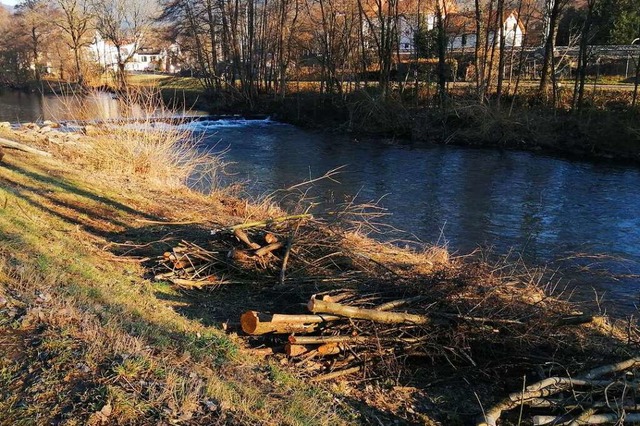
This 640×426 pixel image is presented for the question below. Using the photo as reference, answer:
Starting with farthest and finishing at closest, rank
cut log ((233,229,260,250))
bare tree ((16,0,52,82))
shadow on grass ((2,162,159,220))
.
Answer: bare tree ((16,0,52,82))
shadow on grass ((2,162,159,220))
cut log ((233,229,260,250))

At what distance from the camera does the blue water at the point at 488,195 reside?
12.2 m

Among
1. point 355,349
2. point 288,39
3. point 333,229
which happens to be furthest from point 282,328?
point 288,39

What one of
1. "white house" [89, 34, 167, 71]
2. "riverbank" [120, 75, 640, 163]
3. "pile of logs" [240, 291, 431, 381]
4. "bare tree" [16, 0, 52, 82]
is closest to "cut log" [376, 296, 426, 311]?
"pile of logs" [240, 291, 431, 381]

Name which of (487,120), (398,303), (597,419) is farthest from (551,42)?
(597,419)

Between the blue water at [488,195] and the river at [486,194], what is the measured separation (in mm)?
33

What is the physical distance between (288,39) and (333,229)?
3408 centimetres

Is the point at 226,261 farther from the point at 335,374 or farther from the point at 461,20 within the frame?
the point at 461,20

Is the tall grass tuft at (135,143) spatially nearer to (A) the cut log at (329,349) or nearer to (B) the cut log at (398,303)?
(B) the cut log at (398,303)

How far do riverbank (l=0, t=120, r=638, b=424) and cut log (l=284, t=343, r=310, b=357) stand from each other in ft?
0.27

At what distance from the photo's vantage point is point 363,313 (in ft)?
19.4

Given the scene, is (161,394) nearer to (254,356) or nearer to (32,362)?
(32,362)

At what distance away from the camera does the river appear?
12.2m

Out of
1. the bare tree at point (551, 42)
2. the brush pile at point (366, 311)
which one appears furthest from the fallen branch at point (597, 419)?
the bare tree at point (551, 42)

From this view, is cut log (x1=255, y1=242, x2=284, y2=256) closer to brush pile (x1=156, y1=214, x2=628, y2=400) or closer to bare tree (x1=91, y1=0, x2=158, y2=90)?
brush pile (x1=156, y1=214, x2=628, y2=400)
